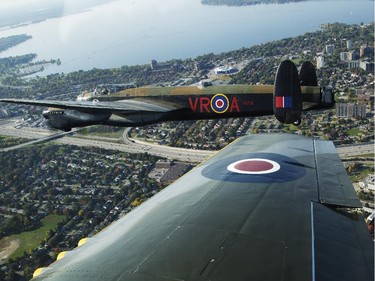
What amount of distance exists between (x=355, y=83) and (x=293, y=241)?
72.4 meters

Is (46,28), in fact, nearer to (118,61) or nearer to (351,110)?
(118,61)

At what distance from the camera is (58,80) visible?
95062mm

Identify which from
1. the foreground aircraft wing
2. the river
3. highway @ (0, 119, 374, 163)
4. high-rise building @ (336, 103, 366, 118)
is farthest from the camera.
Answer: the river

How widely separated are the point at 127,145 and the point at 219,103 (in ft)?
129

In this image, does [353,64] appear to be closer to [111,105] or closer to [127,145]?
[127,145]

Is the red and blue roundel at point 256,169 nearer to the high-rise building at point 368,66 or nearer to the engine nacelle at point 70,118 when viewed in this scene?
the engine nacelle at point 70,118

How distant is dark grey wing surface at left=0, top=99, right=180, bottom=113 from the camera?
1157 centimetres

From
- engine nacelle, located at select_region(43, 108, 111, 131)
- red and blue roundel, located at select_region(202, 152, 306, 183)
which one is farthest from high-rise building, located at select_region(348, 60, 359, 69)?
red and blue roundel, located at select_region(202, 152, 306, 183)

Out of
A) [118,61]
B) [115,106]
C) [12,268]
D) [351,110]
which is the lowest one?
[12,268]

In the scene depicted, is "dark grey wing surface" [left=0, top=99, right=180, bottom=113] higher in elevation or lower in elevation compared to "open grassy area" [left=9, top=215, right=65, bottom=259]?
higher

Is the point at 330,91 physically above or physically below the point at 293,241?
above

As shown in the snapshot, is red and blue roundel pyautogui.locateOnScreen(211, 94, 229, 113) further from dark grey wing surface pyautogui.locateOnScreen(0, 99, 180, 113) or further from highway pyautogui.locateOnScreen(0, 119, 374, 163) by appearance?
highway pyautogui.locateOnScreen(0, 119, 374, 163)

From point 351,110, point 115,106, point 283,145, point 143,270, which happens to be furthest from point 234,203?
point 351,110

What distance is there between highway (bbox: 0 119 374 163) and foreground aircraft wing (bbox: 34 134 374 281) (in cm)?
3427
